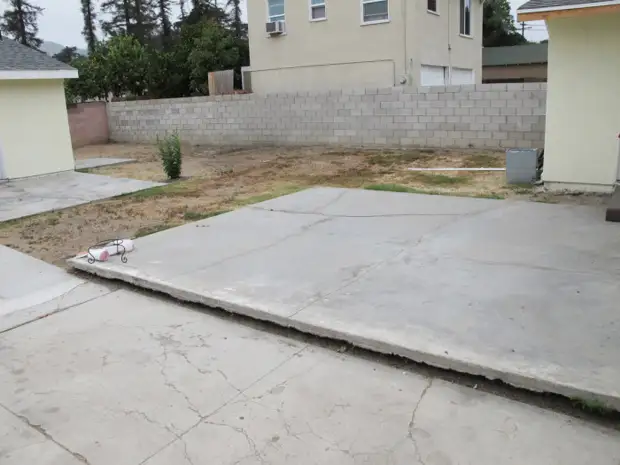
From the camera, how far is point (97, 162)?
14281mm

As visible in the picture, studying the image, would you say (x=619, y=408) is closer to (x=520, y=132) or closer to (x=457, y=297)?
(x=457, y=297)

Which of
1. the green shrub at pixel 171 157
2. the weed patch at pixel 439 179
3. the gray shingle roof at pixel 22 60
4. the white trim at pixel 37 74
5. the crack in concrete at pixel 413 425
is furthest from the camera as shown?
the gray shingle roof at pixel 22 60

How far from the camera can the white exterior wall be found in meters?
15.4

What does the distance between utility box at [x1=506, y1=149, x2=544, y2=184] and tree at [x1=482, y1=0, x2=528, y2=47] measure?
3049 cm

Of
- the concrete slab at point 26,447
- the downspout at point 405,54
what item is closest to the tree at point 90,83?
the downspout at point 405,54

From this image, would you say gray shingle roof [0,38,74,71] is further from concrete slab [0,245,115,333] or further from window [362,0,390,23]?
window [362,0,390,23]

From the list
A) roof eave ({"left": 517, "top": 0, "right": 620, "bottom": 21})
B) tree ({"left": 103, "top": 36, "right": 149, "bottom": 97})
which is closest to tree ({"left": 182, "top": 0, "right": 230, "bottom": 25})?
tree ({"left": 103, "top": 36, "right": 149, "bottom": 97})

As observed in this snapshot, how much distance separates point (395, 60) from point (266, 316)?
12957 mm

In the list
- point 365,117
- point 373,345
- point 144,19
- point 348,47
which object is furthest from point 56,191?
point 144,19

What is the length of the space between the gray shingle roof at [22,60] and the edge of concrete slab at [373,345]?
8535 mm

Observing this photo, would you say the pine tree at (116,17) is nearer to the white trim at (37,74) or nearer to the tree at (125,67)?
the tree at (125,67)

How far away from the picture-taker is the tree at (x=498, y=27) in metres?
36.0

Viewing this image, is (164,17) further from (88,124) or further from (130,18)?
(88,124)

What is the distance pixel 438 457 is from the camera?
2518 mm
